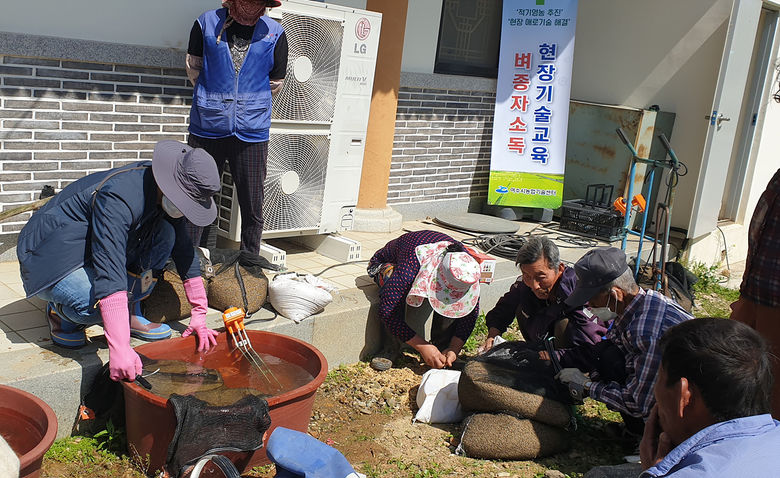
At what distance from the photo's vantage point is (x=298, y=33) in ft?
17.6

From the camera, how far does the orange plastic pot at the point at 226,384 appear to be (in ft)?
11.7

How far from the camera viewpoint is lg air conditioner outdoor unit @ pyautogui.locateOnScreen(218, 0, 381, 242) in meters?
5.46

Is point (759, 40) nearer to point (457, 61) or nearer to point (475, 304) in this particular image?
point (457, 61)

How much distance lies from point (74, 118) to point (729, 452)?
4504 millimetres

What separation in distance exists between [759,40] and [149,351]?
7991 mm

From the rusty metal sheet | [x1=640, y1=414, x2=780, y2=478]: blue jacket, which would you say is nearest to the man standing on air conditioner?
[x1=640, y1=414, x2=780, y2=478]: blue jacket

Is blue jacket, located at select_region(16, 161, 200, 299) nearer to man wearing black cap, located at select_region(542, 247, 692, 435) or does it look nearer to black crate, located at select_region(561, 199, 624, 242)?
man wearing black cap, located at select_region(542, 247, 692, 435)

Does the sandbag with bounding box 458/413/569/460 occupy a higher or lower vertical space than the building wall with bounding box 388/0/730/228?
lower

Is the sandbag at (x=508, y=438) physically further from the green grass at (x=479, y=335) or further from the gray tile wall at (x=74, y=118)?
the gray tile wall at (x=74, y=118)

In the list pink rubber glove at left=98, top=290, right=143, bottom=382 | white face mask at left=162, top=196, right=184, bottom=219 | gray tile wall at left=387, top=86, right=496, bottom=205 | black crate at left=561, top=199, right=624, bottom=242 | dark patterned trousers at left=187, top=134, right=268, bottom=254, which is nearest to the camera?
pink rubber glove at left=98, top=290, right=143, bottom=382

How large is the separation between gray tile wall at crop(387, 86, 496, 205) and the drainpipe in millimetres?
387

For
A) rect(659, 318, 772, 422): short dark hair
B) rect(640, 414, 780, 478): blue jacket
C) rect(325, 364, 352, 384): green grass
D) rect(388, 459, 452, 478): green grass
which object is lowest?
rect(388, 459, 452, 478): green grass

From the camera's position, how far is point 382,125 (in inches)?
277

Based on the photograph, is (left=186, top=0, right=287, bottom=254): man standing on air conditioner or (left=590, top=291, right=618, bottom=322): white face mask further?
(left=186, top=0, right=287, bottom=254): man standing on air conditioner
